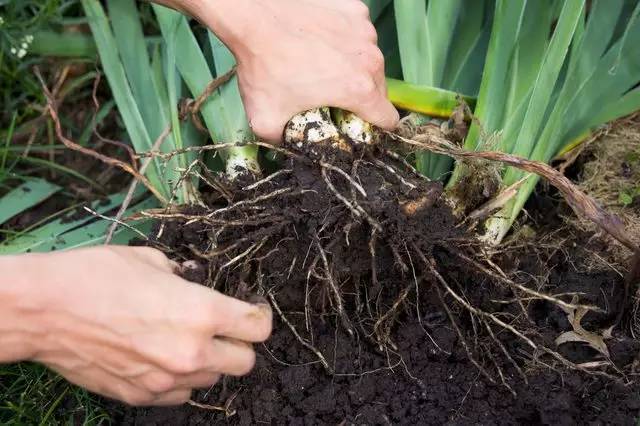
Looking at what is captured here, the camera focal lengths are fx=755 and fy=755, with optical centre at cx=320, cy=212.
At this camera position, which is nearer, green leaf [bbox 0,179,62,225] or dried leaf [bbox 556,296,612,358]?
dried leaf [bbox 556,296,612,358]

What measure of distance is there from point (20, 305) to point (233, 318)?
258 mm

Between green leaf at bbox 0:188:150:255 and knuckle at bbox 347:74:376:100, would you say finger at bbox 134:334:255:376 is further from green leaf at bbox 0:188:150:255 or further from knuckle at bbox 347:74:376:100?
green leaf at bbox 0:188:150:255

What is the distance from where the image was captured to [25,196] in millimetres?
1642

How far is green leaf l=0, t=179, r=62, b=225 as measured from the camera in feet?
5.26

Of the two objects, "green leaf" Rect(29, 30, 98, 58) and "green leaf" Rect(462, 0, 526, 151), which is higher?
"green leaf" Rect(462, 0, 526, 151)

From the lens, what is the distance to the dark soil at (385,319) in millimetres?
1203

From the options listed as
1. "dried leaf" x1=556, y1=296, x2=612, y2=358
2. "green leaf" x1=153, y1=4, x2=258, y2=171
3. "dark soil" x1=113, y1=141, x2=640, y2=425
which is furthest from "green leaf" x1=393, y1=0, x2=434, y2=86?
"dried leaf" x1=556, y1=296, x2=612, y2=358

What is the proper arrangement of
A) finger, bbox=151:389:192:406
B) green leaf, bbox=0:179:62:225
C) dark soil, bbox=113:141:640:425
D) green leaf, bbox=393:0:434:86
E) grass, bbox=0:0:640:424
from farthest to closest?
green leaf, bbox=0:179:62:225
green leaf, bbox=393:0:434:86
grass, bbox=0:0:640:424
dark soil, bbox=113:141:640:425
finger, bbox=151:389:192:406

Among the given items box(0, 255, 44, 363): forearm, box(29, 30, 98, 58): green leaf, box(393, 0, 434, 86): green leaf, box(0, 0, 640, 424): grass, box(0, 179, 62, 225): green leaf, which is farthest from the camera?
box(29, 30, 98, 58): green leaf

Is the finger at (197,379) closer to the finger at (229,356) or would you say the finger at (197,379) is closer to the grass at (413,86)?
the finger at (229,356)

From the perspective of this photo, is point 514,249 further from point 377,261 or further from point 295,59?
point 295,59

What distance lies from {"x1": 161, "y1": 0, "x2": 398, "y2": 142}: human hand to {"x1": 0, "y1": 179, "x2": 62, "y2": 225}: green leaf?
62 cm

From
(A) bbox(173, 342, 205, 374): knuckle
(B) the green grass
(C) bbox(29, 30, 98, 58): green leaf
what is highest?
(C) bbox(29, 30, 98, 58): green leaf

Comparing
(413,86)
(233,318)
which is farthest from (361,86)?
(233,318)
